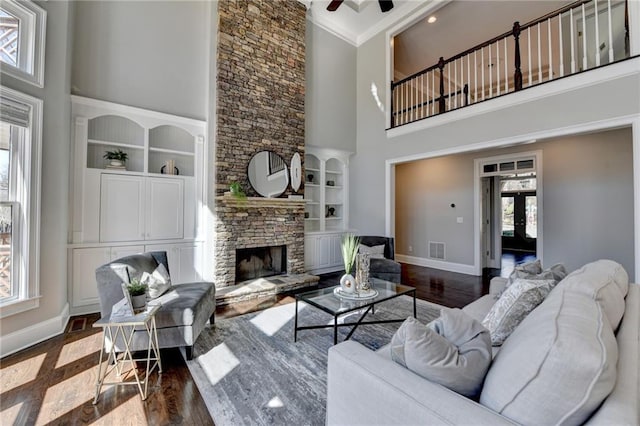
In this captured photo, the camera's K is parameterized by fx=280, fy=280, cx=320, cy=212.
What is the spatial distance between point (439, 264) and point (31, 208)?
268 inches

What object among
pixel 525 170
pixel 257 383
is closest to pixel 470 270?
pixel 525 170

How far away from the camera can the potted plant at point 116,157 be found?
3.86 m

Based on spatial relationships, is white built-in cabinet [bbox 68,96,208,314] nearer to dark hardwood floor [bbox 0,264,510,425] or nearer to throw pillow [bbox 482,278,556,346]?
dark hardwood floor [bbox 0,264,510,425]

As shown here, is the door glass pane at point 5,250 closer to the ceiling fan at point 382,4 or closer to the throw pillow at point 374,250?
the throw pillow at point 374,250

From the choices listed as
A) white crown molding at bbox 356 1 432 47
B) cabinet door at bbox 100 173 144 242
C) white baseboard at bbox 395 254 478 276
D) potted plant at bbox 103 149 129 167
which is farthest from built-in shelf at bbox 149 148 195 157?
white baseboard at bbox 395 254 478 276

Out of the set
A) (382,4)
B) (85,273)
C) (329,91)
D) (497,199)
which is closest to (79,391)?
(85,273)

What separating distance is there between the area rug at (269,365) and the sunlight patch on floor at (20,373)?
1.21m

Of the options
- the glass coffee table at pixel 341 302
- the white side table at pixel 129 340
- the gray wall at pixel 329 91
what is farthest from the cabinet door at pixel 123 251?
the gray wall at pixel 329 91

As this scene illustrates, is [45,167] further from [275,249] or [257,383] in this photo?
[275,249]

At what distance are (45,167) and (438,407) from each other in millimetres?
3912

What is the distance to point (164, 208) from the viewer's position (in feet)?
13.8

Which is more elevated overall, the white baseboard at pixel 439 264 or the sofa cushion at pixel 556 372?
the sofa cushion at pixel 556 372

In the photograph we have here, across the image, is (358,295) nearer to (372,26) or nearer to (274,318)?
(274,318)

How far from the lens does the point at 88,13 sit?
3701 millimetres
